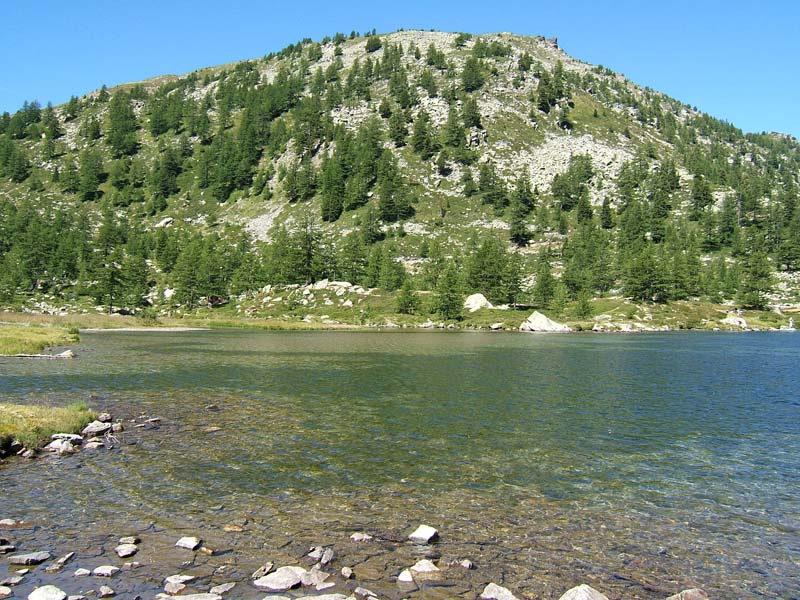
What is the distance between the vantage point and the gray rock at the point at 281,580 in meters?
11.4

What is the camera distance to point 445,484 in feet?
61.8

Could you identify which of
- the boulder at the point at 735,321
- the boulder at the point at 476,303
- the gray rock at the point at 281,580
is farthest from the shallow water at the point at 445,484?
the boulder at the point at 735,321

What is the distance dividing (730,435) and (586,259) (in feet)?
507

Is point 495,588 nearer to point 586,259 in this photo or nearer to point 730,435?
point 730,435

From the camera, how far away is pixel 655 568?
506 inches

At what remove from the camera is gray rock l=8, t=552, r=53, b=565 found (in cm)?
1214

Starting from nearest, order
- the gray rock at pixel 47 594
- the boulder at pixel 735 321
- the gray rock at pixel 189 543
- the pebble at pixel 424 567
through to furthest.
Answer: the gray rock at pixel 47 594
the pebble at pixel 424 567
the gray rock at pixel 189 543
the boulder at pixel 735 321

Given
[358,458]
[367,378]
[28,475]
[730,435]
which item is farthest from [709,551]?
[367,378]

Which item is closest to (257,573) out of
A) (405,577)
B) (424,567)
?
(405,577)

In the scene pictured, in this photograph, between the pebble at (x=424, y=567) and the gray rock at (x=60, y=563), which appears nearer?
the gray rock at (x=60, y=563)

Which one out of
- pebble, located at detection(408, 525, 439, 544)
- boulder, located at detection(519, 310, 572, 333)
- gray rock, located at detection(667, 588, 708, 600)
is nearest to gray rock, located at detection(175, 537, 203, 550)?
pebble, located at detection(408, 525, 439, 544)

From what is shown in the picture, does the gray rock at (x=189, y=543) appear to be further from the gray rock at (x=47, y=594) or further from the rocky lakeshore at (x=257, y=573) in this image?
the gray rock at (x=47, y=594)

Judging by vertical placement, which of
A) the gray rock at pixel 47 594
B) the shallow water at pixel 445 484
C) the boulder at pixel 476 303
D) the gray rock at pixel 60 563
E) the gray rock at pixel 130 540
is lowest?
the shallow water at pixel 445 484

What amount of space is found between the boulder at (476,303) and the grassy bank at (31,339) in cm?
9600
